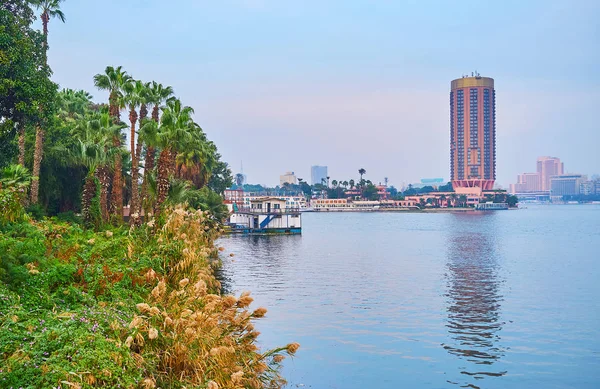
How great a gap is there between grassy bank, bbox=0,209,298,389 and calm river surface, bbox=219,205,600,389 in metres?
4.74

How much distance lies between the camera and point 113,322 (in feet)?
35.2

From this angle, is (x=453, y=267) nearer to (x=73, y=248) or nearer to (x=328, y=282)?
(x=328, y=282)

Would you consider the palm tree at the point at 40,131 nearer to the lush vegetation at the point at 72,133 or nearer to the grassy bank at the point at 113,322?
the lush vegetation at the point at 72,133

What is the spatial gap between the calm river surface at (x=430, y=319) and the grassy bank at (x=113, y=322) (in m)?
4.74

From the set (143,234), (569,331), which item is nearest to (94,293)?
(143,234)

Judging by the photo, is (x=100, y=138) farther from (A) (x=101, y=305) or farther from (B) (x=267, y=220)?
(B) (x=267, y=220)

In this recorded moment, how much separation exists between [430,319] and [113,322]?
18.4m

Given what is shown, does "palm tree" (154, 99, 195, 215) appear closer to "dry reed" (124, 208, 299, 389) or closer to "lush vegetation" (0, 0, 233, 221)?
"lush vegetation" (0, 0, 233, 221)

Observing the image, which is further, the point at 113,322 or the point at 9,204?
the point at 9,204

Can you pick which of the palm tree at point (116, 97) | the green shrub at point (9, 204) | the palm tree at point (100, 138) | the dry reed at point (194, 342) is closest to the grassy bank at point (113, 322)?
the dry reed at point (194, 342)

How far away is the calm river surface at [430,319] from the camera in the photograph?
61.6 ft

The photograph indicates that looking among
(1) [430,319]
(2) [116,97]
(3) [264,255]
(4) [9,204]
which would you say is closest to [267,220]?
(3) [264,255]

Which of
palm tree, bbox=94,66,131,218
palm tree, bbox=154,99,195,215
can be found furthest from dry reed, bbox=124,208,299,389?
palm tree, bbox=94,66,131,218

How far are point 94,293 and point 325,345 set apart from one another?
32.8 ft
